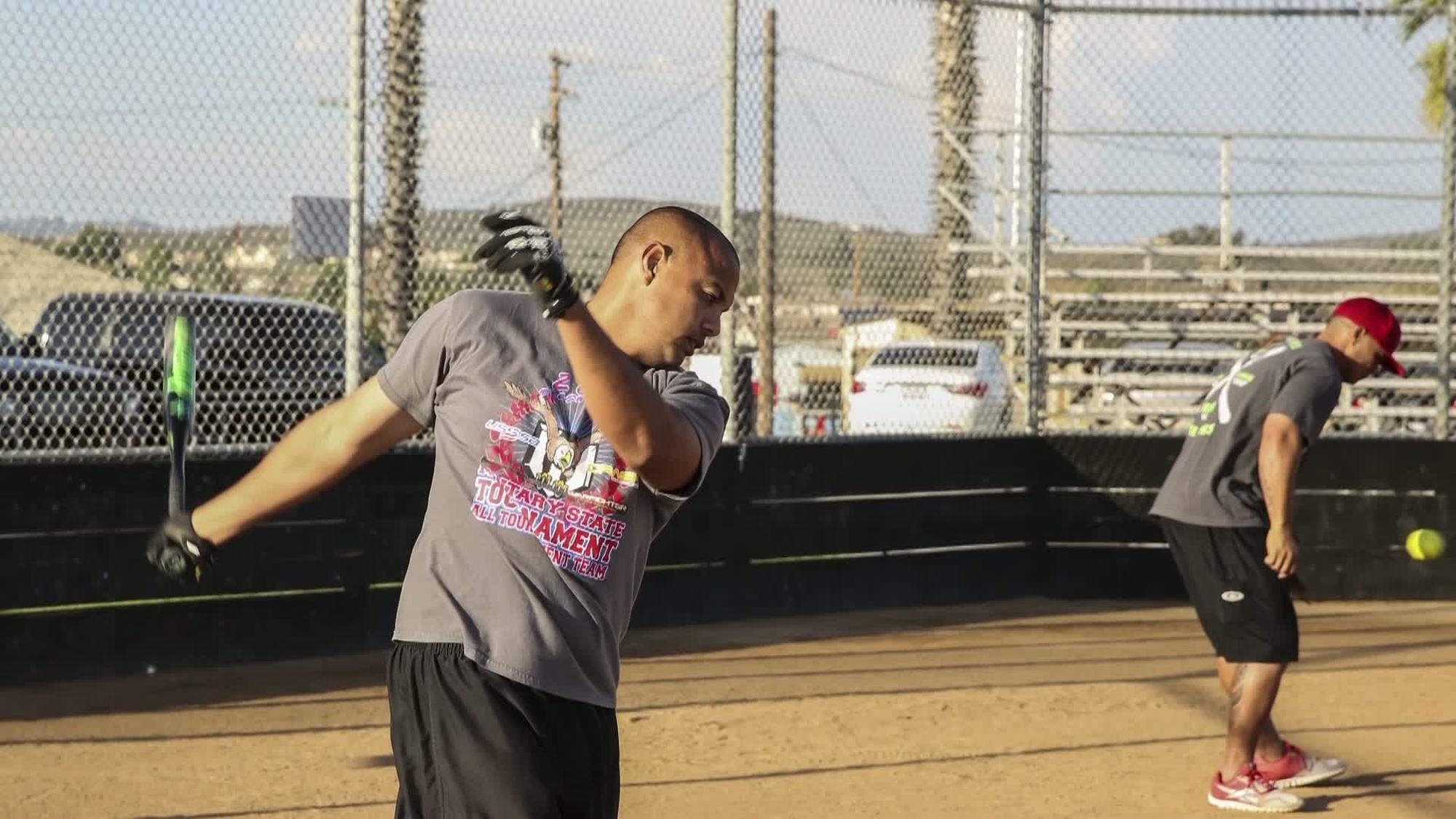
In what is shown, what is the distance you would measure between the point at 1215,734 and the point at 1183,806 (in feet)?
4.11

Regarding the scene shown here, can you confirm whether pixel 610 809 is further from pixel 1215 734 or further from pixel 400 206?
pixel 400 206

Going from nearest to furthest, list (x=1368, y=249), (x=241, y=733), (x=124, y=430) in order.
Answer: (x=241, y=733), (x=124, y=430), (x=1368, y=249)

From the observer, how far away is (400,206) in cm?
908

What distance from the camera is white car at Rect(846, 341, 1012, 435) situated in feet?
39.4

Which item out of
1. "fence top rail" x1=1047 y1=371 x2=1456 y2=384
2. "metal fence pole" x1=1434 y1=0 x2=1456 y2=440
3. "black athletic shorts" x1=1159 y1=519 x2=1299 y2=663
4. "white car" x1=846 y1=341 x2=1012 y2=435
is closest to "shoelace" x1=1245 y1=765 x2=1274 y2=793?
"black athletic shorts" x1=1159 y1=519 x2=1299 y2=663

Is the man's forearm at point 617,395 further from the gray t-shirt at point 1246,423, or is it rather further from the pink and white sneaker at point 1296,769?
the pink and white sneaker at point 1296,769

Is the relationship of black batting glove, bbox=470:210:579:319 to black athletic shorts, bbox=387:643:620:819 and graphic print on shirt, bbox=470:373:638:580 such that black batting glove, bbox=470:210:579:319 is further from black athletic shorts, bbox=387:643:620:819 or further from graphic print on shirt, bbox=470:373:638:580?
black athletic shorts, bbox=387:643:620:819

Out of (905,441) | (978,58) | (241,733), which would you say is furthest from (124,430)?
(978,58)

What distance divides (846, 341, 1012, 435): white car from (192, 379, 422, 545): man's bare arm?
26.6ft

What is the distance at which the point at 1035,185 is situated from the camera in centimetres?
1112

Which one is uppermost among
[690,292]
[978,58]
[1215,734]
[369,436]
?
[978,58]

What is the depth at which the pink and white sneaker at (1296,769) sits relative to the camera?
6.43 m

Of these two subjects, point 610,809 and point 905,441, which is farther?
point 905,441

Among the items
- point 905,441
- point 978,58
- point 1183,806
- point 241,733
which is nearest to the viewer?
point 1183,806
